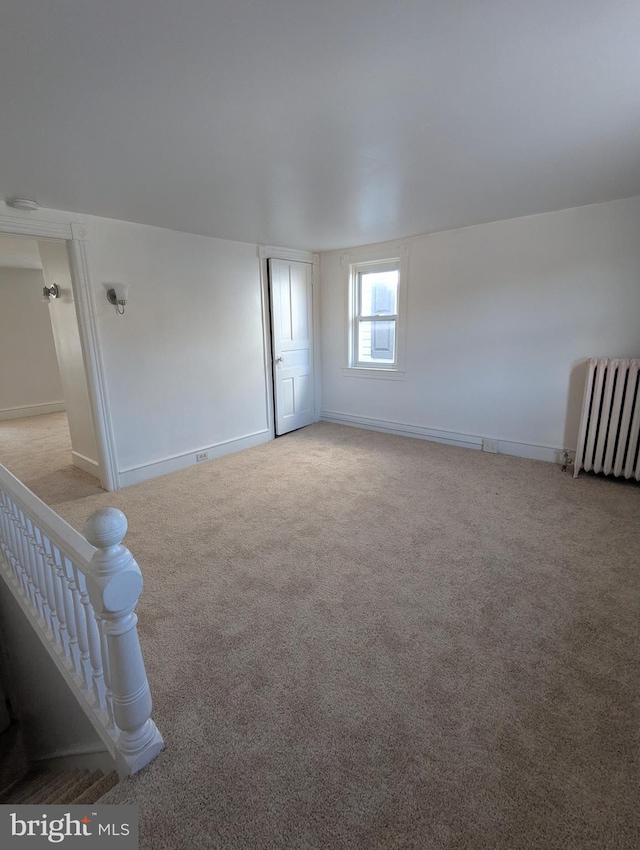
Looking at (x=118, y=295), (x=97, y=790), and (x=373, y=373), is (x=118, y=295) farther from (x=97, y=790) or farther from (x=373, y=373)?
(x=97, y=790)

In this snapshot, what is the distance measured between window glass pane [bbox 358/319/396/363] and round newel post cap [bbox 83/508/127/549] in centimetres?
419

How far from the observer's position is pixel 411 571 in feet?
7.55

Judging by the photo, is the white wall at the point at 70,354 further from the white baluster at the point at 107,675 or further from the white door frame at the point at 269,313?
the white baluster at the point at 107,675

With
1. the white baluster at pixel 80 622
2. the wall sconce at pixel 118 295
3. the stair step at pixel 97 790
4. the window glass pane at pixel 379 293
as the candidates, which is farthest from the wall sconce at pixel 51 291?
the stair step at pixel 97 790

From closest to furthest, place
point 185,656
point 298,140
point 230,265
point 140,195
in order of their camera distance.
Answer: point 185,656, point 298,140, point 140,195, point 230,265

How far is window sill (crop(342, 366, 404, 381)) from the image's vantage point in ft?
15.8

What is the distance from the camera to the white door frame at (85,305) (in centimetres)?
285

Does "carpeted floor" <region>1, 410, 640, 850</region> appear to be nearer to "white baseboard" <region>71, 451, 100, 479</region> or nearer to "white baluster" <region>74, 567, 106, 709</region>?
"white baluster" <region>74, 567, 106, 709</region>

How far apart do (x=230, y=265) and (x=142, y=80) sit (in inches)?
109

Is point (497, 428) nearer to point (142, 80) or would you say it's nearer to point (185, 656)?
point (185, 656)

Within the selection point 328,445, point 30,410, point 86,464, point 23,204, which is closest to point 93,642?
point 23,204

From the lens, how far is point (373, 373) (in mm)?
5004

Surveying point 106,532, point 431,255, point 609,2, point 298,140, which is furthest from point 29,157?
point 431,255

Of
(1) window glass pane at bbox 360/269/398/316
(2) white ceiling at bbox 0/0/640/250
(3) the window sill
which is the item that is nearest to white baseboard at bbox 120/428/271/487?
(3) the window sill
